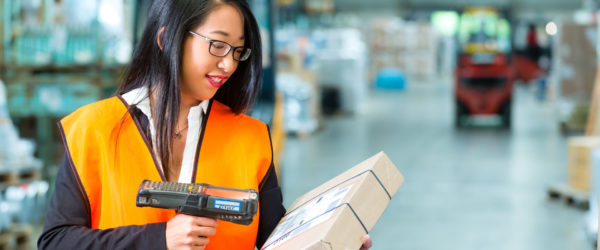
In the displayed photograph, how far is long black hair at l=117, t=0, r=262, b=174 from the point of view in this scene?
170cm

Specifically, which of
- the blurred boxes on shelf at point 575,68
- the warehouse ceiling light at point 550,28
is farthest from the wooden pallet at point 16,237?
the warehouse ceiling light at point 550,28

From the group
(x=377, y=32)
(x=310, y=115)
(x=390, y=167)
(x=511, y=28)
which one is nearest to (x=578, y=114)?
(x=511, y=28)

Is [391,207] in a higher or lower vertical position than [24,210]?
lower

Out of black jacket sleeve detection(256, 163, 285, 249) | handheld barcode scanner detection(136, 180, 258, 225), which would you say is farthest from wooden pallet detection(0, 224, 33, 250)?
handheld barcode scanner detection(136, 180, 258, 225)

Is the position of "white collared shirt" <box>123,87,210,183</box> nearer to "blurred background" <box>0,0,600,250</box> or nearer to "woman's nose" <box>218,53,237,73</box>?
"woman's nose" <box>218,53,237,73</box>

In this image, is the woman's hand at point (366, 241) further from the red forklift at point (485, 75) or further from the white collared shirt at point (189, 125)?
the red forklift at point (485, 75)

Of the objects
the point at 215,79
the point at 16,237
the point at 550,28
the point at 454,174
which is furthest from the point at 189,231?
the point at 550,28

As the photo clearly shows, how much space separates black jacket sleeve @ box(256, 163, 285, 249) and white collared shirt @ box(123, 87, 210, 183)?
0.22 meters

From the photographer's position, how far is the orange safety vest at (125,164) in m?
1.67

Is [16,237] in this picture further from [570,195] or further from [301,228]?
[570,195]

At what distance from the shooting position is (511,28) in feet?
41.7

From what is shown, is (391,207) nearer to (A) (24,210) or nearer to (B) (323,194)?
(A) (24,210)

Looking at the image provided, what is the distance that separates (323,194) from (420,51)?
2682 centimetres

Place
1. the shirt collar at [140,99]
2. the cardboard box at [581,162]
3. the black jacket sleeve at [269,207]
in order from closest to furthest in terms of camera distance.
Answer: the shirt collar at [140,99] < the black jacket sleeve at [269,207] < the cardboard box at [581,162]
